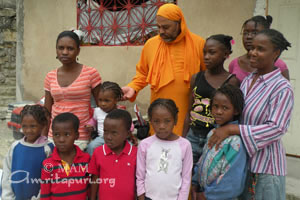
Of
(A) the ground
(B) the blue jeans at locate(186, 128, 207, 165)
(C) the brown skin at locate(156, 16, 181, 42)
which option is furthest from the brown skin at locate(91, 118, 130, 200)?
(A) the ground

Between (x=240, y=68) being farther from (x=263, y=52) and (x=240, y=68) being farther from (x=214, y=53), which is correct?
(x=263, y=52)

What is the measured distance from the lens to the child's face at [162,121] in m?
1.98

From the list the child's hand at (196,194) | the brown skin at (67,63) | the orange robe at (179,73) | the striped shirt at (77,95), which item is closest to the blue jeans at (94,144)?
the striped shirt at (77,95)

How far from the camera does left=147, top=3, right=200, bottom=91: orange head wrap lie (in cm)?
255

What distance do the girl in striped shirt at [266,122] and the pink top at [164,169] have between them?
0.26 m

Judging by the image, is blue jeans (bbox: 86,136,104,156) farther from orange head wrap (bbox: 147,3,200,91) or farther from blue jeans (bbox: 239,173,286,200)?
blue jeans (bbox: 239,173,286,200)

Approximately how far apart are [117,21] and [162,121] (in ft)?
10.7

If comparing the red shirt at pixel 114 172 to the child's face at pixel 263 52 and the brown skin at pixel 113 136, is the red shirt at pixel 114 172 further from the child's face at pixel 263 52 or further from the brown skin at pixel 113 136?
the child's face at pixel 263 52

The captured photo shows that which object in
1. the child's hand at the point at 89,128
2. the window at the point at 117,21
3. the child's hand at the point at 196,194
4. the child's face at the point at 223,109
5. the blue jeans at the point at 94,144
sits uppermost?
the window at the point at 117,21

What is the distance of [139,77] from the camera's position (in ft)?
9.61

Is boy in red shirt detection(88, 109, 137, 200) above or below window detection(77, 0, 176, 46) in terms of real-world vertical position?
below

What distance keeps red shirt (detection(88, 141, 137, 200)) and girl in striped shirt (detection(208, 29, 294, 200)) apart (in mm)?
661

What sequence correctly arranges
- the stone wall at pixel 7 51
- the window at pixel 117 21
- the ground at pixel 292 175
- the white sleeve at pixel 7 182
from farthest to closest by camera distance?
1. the stone wall at pixel 7 51
2. the window at pixel 117 21
3. the ground at pixel 292 175
4. the white sleeve at pixel 7 182

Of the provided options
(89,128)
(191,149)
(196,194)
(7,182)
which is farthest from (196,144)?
(7,182)
